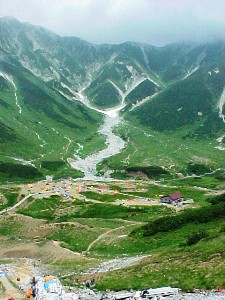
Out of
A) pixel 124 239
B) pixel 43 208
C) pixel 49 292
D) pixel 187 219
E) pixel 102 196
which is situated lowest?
pixel 102 196

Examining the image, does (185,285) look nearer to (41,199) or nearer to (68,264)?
(68,264)

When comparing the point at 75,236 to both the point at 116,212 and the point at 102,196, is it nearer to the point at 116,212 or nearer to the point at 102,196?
the point at 116,212

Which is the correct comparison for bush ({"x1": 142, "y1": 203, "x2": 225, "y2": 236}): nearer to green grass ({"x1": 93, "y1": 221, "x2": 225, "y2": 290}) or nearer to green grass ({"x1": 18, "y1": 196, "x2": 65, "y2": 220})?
green grass ({"x1": 93, "y1": 221, "x2": 225, "y2": 290})

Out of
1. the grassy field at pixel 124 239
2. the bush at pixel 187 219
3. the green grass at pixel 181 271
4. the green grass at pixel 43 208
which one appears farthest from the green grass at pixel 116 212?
the green grass at pixel 181 271

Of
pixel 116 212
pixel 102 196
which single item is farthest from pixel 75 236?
pixel 102 196

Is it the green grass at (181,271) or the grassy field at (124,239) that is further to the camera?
the grassy field at (124,239)

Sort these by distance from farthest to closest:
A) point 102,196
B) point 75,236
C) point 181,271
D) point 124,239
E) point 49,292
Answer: point 102,196, point 75,236, point 124,239, point 181,271, point 49,292

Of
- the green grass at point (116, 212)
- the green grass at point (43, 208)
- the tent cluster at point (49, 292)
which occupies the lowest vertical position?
the green grass at point (43, 208)

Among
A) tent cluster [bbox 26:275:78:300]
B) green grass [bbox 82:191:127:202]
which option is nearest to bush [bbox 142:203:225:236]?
tent cluster [bbox 26:275:78:300]

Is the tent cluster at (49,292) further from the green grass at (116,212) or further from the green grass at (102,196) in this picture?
the green grass at (102,196)

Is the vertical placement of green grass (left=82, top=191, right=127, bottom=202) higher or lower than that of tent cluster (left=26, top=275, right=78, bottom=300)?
lower

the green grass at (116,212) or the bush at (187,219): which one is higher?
the bush at (187,219)

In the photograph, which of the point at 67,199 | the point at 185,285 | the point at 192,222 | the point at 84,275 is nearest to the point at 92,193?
the point at 67,199
